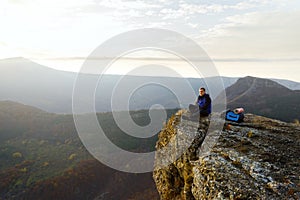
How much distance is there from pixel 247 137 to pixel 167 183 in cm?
670

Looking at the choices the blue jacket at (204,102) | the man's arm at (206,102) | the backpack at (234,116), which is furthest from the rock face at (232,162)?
the man's arm at (206,102)

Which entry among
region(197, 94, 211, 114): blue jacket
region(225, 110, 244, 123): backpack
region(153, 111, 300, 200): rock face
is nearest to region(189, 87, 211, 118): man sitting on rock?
region(197, 94, 211, 114): blue jacket

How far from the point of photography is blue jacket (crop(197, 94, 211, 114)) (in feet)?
50.9

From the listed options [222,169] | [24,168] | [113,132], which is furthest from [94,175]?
[222,169]

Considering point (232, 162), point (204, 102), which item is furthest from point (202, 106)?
point (232, 162)

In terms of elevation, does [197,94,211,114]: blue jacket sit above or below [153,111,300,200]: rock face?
above

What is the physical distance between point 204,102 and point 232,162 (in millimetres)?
4990

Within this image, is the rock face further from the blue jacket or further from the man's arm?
the man's arm

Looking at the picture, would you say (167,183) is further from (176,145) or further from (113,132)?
(113,132)

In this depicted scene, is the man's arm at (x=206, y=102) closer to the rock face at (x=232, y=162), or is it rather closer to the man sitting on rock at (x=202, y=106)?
the man sitting on rock at (x=202, y=106)

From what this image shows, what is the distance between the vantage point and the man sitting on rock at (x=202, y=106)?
1559cm

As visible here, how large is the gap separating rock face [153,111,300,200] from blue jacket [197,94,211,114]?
0.97 metres

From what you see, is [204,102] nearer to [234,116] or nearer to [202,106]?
[202,106]

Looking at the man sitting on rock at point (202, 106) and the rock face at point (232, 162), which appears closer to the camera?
the rock face at point (232, 162)
